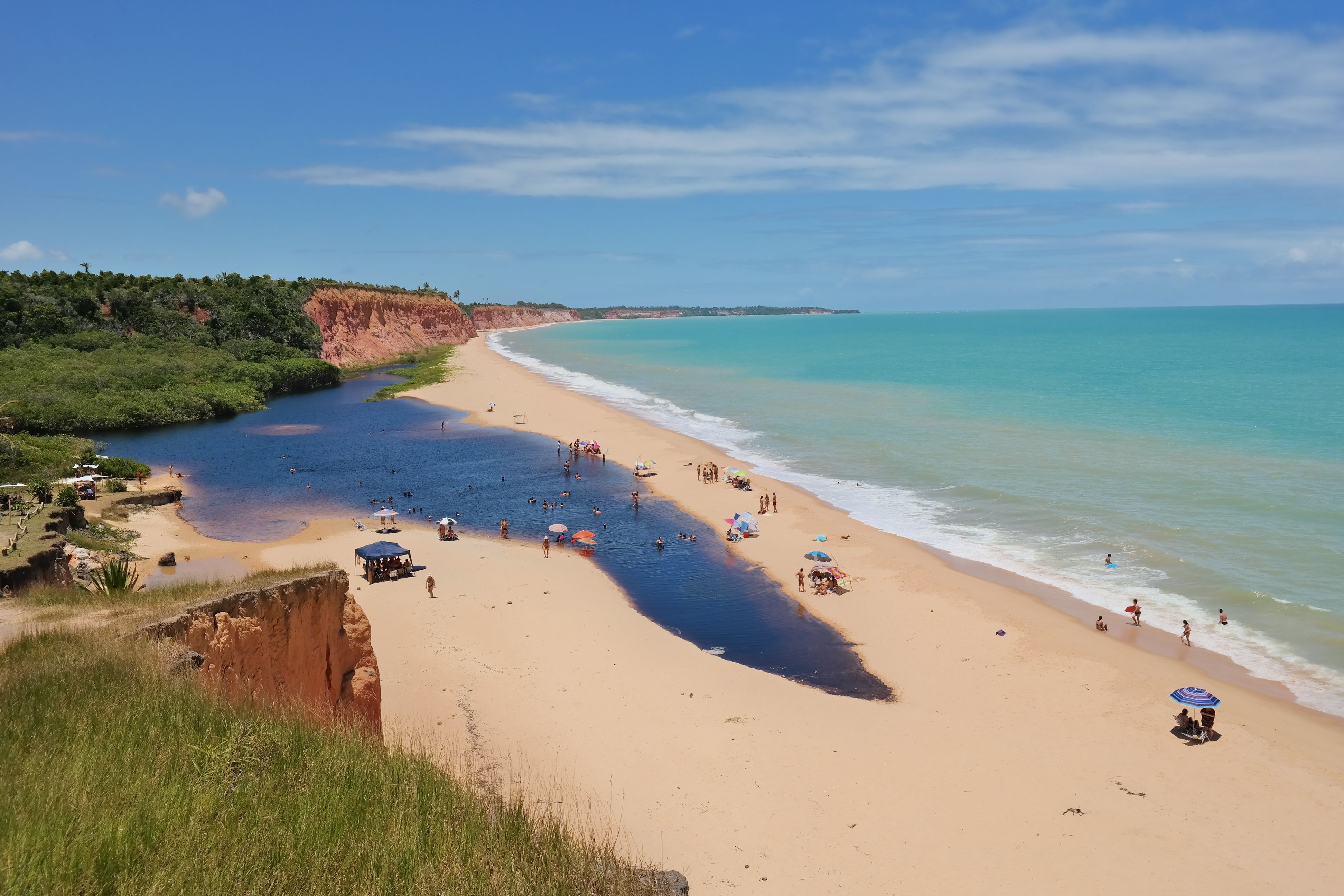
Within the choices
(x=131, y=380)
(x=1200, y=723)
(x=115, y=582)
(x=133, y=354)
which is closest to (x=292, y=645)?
(x=115, y=582)

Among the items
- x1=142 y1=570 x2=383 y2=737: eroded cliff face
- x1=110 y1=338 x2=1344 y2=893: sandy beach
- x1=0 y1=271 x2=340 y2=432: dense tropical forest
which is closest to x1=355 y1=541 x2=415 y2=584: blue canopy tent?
x1=110 y1=338 x2=1344 y2=893: sandy beach

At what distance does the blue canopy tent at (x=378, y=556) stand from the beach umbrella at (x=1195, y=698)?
19658mm

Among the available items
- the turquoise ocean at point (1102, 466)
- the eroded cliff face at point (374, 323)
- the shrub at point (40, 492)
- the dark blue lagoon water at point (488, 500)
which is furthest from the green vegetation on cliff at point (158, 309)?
the shrub at point (40, 492)

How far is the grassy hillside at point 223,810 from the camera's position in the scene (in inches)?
213

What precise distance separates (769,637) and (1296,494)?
26.1 m

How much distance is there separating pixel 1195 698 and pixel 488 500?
27345mm

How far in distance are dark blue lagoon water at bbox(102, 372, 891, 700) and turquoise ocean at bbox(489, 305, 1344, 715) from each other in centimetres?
814

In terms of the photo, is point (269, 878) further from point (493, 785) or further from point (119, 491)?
point (119, 491)

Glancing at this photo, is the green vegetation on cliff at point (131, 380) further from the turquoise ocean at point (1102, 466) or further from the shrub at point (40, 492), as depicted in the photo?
the turquoise ocean at point (1102, 466)

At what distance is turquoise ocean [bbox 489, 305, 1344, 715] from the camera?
890 inches

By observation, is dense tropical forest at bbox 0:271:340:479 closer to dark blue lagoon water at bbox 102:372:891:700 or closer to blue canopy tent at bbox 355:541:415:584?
dark blue lagoon water at bbox 102:372:891:700

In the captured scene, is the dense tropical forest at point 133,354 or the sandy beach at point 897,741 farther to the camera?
the dense tropical forest at point 133,354

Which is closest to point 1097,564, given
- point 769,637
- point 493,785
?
point 769,637

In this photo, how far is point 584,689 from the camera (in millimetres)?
16906
